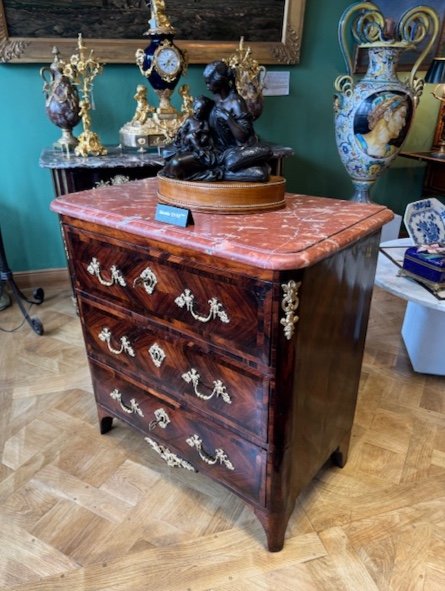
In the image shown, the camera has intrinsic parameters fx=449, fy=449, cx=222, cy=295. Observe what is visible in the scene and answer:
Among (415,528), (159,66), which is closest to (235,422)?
(415,528)

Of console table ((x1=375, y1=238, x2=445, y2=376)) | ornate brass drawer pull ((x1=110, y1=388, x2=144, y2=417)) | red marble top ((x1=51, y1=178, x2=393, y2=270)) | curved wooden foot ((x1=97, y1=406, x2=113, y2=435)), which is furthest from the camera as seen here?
console table ((x1=375, y1=238, x2=445, y2=376))

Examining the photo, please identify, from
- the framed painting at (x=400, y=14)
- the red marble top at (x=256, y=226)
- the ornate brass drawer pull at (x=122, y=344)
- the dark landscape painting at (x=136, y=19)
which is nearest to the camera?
the red marble top at (x=256, y=226)

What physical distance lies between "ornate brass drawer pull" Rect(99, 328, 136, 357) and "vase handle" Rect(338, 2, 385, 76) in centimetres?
234

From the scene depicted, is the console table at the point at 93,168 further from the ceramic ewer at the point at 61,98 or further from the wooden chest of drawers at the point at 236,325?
the wooden chest of drawers at the point at 236,325

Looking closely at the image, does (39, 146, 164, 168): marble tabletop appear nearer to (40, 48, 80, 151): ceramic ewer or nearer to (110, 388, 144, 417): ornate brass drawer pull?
(40, 48, 80, 151): ceramic ewer

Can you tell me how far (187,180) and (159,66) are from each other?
137 centimetres

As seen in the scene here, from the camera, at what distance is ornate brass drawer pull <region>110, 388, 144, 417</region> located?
1.49 meters

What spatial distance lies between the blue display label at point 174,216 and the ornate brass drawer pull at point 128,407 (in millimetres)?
679

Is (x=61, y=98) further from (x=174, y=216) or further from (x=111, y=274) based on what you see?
(x=174, y=216)

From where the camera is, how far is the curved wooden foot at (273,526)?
48.6 inches

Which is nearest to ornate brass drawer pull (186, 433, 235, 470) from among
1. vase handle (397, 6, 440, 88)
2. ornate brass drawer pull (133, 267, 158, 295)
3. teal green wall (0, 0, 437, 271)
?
ornate brass drawer pull (133, 267, 158, 295)

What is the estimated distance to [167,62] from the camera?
2.23 meters

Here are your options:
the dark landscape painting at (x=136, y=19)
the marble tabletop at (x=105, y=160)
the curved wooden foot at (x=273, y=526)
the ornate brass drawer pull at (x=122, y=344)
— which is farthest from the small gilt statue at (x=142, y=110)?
the curved wooden foot at (x=273, y=526)

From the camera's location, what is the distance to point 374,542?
4.34ft
